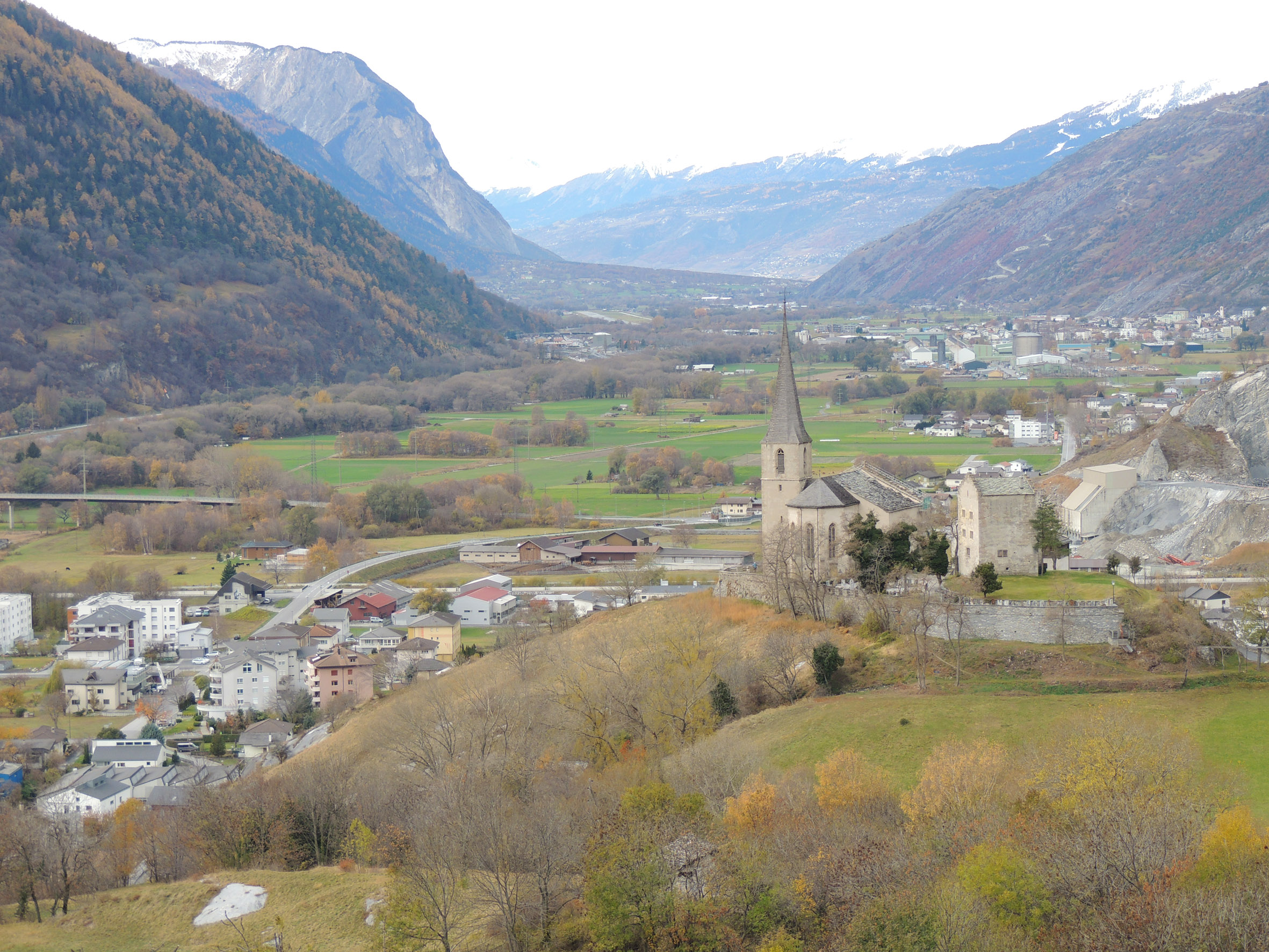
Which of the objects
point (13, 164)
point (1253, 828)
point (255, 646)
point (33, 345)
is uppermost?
point (13, 164)

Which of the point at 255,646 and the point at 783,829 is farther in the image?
the point at 255,646

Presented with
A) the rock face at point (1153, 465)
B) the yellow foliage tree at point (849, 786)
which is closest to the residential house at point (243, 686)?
the yellow foliage tree at point (849, 786)

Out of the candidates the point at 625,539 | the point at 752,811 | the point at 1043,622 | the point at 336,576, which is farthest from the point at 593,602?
the point at 752,811

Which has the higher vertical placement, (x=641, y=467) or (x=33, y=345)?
(x=33, y=345)

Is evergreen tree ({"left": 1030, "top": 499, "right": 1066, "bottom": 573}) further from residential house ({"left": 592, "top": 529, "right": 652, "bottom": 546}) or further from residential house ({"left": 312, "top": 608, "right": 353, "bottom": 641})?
residential house ({"left": 592, "top": 529, "right": 652, "bottom": 546})

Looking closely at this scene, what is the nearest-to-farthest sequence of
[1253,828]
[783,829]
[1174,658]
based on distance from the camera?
[1253,828] < [783,829] < [1174,658]

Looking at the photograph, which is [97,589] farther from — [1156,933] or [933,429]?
[933,429]

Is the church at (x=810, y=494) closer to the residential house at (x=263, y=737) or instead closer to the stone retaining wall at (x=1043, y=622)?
the stone retaining wall at (x=1043, y=622)

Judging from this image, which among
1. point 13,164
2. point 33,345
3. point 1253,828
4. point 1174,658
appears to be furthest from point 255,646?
point 13,164

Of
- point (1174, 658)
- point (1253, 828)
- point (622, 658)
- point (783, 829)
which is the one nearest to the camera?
point (1253, 828)
